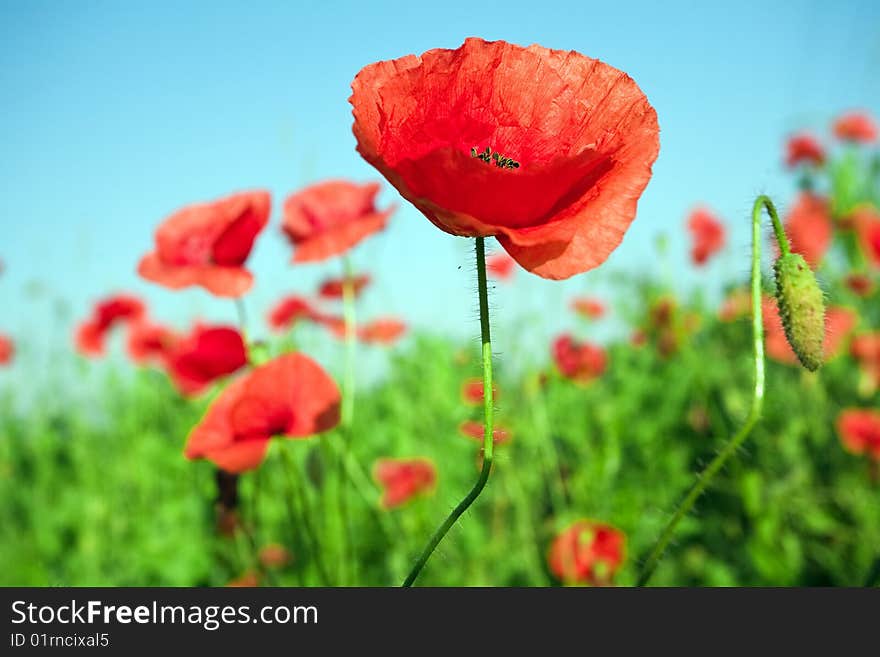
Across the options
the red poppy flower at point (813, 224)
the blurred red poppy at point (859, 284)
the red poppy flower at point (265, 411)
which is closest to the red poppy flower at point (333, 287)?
the red poppy flower at point (265, 411)

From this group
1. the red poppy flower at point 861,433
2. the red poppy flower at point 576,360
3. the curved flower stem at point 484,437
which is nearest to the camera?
the curved flower stem at point 484,437

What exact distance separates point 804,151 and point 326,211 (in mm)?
3477

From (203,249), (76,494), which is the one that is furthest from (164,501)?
(203,249)

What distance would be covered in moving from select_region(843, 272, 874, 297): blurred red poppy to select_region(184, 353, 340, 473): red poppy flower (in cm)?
253

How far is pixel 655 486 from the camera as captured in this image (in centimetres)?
262

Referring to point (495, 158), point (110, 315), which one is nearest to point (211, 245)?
point (495, 158)

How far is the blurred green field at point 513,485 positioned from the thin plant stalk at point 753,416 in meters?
0.78

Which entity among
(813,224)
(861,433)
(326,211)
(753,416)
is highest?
(813,224)

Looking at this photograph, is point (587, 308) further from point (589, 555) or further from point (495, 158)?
point (495, 158)

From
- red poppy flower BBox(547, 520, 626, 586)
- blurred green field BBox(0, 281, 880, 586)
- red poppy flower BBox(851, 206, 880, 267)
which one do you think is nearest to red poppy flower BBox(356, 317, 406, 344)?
blurred green field BBox(0, 281, 880, 586)

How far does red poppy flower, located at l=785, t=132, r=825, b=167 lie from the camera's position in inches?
158

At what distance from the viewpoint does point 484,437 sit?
0.53m

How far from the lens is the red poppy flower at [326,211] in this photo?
4.26 feet

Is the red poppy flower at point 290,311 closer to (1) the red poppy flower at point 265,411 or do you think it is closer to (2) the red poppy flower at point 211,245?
(2) the red poppy flower at point 211,245
